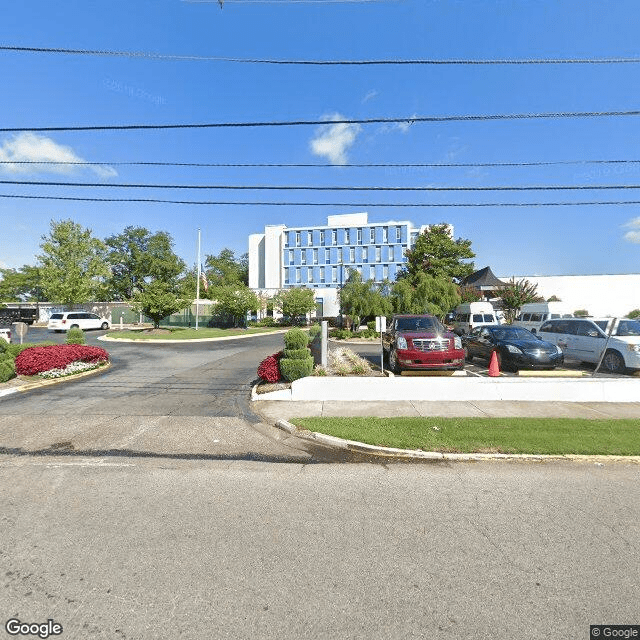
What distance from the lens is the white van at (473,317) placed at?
23594 millimetres

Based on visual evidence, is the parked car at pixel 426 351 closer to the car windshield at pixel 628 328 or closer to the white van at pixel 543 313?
the car windshield at pixel 628 328

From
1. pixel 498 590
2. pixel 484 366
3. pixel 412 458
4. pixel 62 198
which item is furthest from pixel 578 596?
pixel 62 198

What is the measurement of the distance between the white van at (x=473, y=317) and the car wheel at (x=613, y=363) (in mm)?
11001

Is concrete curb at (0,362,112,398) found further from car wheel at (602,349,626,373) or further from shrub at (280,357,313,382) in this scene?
car wheel at (602,349,626,373)

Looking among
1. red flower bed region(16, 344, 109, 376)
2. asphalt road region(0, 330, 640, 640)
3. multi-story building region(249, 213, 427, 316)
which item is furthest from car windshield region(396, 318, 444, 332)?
multi-story building region(249, 213, 427, 316)

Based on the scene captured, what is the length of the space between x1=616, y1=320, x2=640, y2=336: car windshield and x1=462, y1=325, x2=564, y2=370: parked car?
204cm

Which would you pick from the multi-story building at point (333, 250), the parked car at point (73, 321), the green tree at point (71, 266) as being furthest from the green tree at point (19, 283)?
the multi-story building at point (333, 250)

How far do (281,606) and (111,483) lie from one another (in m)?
3.18

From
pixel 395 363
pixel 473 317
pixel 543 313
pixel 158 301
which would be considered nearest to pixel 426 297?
pixel 473 317

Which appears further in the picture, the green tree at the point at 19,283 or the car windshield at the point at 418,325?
the green tree at the point at 19,283

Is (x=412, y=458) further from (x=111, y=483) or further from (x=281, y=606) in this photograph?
(x=111, y=483)

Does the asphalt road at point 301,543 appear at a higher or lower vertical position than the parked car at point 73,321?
lower

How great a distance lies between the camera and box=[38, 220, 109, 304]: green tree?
3731cm

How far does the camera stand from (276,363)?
10398mm
